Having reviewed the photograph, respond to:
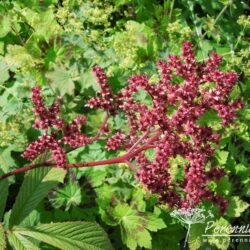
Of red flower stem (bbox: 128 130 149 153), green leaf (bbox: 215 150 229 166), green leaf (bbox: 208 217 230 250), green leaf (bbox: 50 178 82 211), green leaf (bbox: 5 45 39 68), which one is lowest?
green leaf (bbox: 208 217 230 250)

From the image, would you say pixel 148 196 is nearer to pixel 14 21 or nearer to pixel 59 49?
pixel 59 49

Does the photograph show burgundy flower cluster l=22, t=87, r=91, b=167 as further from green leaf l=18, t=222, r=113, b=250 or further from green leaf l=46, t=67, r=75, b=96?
green leaf l=46, t=67, r=75, b=96

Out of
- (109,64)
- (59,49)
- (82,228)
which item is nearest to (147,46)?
(109,64)

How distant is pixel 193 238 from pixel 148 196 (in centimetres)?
42

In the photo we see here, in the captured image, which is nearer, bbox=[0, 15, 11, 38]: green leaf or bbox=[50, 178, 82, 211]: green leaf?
bbox=[50, 178, 82, 211]: green leaf

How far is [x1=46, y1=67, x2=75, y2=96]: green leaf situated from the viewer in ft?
10.0

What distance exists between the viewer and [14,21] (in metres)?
3.31

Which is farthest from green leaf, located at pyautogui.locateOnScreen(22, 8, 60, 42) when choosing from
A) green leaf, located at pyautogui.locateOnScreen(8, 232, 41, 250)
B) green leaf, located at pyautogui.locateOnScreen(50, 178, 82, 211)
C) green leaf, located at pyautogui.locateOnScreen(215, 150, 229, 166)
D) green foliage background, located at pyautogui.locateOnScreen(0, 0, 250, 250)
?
green leaf, located at pyautogui.locateOnScreen(8, 232, 41, 250)

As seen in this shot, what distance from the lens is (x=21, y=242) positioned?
1.87m

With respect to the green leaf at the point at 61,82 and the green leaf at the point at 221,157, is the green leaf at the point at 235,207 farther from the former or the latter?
the green leaf at the point at 61,82

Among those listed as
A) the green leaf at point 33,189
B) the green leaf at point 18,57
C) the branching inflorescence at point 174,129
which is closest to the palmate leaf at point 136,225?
the branching inflorescence at point 174,129

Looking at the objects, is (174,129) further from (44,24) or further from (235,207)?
(44,24)

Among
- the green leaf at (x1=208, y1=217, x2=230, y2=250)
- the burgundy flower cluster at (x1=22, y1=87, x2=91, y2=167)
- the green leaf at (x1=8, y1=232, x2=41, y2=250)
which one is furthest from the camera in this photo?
the green leaf at (x1=208, y1=217, x2=230, y2=250)

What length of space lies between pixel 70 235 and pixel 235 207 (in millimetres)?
1556
